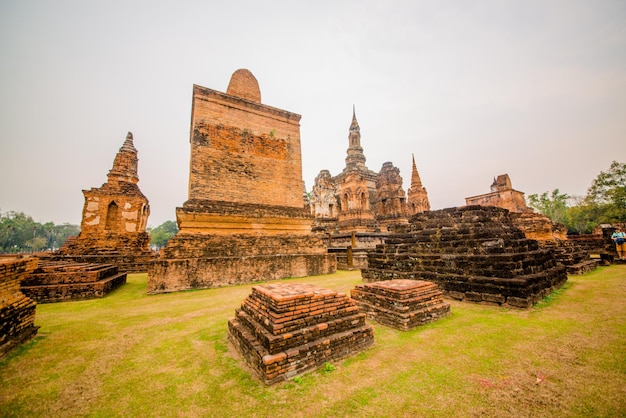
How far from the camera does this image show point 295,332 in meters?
2.96

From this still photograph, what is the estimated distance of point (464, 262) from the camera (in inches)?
230

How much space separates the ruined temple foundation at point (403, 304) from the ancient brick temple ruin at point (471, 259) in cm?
138

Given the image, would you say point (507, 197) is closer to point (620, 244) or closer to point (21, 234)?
point (620, 244)

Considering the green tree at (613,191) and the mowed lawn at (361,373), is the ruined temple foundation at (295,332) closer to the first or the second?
the mowed lawn at (361,373)

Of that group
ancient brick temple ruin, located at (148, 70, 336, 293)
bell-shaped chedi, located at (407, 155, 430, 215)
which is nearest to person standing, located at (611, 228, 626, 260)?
ancient brick temple ruin, located at (148, 70, 336, 293)

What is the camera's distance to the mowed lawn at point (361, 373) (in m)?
2.24

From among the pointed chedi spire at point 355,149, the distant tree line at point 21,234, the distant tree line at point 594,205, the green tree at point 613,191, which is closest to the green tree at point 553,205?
the distant tree line at point 594,205

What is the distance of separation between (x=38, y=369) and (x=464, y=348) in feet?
17.7

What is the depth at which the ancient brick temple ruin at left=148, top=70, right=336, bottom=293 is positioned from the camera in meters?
7.93

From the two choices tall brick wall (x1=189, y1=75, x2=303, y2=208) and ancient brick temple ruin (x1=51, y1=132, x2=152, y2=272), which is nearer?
tall brick wall (x1=189, y1=75, x2=303, y2=208)

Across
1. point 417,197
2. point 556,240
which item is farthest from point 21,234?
point 556,240

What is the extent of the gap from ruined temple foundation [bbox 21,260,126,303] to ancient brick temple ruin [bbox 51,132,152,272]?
6407 millimetres

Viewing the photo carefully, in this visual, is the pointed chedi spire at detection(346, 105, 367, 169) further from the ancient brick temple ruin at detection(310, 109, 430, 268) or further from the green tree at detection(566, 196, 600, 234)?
the green tree at detection(566, 196, 600, 234)

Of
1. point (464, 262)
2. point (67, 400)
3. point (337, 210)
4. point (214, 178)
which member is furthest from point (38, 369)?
point (337, 210)
